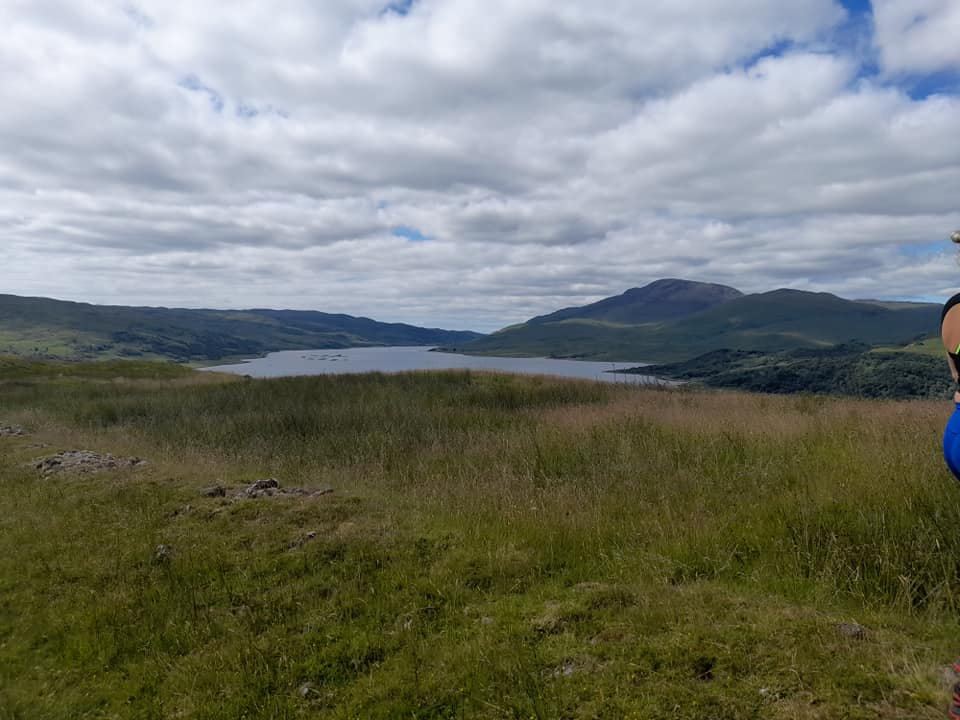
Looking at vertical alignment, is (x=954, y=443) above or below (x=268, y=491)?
above

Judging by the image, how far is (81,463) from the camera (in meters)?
11.6

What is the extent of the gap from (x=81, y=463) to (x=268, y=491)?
581cm

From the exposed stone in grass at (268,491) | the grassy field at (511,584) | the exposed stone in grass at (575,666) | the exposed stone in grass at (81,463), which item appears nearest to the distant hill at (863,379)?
the grassy field at (511,584)

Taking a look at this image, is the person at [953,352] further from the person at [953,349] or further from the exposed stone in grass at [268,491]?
the exposed stone in grass at [268,491]

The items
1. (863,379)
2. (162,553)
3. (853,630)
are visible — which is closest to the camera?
(853,630)

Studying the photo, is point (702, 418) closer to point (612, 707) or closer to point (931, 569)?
point (931, 569)

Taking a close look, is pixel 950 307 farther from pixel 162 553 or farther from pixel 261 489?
pixel 261 489

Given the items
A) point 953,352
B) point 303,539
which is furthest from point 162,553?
point 953,352

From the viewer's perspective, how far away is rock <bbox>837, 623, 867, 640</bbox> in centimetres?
388

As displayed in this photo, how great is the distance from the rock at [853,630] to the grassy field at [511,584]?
63 mm

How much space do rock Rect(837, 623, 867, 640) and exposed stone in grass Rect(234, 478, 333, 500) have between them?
694cm

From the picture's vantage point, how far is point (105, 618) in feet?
18.3

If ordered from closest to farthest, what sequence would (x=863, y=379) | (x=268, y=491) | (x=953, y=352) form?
(x=953, y=352) < (x=268, y=491) < (x=863, y=379)

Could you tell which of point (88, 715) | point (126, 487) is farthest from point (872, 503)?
point (126, 487)
